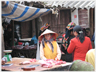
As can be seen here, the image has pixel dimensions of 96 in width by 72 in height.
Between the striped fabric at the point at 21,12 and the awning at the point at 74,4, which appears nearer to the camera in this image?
the striped fabric at the point at 21,12

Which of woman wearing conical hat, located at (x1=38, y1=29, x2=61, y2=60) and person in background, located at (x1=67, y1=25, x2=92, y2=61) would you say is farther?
woman wearing conical hat, located at (x1=38, y1=29, x2=61, y2=60)

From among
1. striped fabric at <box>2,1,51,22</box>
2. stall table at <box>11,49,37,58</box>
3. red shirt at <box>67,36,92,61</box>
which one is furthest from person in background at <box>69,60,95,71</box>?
stall table at <box>11,49,37,58</box>

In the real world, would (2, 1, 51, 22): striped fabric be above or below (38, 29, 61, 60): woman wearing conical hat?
above

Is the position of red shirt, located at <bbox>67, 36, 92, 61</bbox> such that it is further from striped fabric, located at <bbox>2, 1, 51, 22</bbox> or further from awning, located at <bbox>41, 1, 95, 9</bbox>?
awning, located at <bbox>41, 1, 95, 9</bbox>

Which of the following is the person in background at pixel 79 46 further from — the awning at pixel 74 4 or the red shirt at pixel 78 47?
the awning at pixel 74 4

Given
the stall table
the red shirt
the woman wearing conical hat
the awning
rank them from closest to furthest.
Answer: the red shirt, the woman wearing conical hat, the awning, the stall table

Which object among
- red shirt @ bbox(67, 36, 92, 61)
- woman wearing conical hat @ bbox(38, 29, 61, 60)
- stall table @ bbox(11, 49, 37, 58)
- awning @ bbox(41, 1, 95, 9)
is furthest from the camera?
stall table @ bbox(11, 49, 37, 58)

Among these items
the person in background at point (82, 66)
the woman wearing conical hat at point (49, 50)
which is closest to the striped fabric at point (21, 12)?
the woman wearing conical hat at point (49, 50)

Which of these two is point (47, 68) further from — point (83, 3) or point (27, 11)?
point (83, 3)

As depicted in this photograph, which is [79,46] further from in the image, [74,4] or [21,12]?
[74,4]

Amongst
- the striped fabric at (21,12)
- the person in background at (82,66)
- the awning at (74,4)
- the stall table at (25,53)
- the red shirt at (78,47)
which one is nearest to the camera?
the person in background at (82,66)

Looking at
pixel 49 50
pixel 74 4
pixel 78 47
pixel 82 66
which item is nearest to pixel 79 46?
pixel 78 47

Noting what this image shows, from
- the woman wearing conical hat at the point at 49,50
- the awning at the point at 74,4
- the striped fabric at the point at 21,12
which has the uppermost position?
the awning at the point at 74,4

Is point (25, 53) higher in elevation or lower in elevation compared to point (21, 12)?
lower
